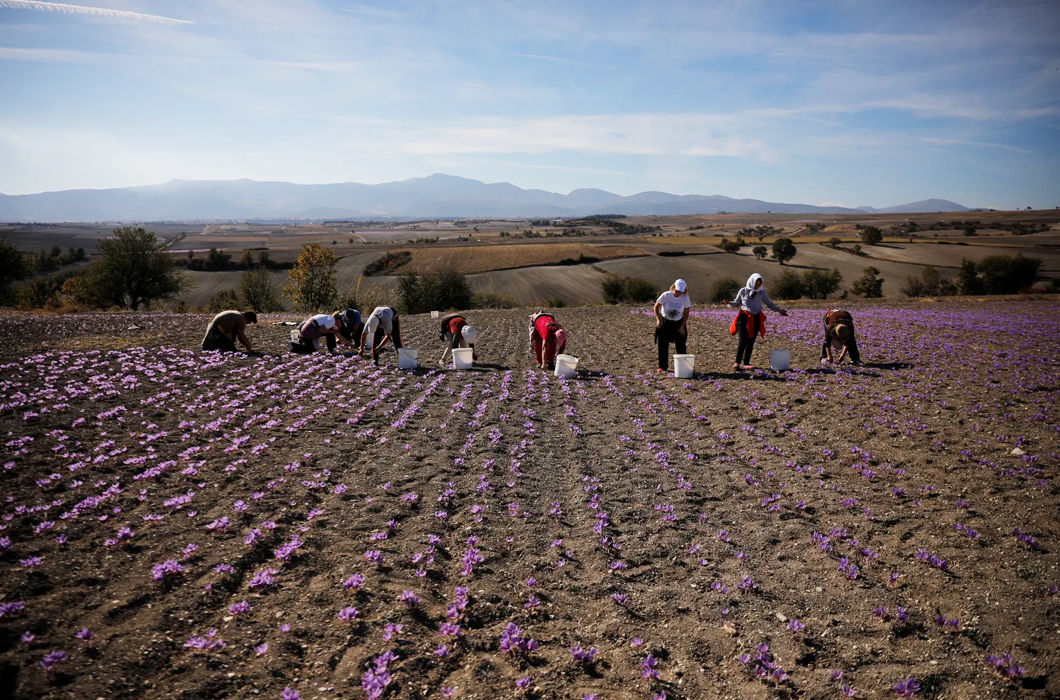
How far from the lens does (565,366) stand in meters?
16.9

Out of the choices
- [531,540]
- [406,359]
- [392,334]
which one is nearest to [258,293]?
[392,334]

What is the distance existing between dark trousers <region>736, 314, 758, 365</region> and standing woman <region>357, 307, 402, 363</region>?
11779mm

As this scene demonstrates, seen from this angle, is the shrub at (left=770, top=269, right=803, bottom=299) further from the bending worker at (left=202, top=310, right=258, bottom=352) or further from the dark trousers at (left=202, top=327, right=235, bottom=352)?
the dark trousers at (left=202, top=327, right=235, bottom=352)

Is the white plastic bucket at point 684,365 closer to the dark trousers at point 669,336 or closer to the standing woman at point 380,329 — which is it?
the dark trousers at point 669,336

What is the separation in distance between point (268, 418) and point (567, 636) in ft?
31.8

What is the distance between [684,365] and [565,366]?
12.5 feet

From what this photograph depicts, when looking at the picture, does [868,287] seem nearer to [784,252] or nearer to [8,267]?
[784,252]

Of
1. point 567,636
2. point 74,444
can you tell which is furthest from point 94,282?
point 567,636

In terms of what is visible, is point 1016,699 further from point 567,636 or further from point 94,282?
point 94,282

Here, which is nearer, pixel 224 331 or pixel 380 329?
pixel 380 329

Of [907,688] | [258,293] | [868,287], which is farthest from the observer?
[868,287]

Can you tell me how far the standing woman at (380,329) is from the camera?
62.1ft

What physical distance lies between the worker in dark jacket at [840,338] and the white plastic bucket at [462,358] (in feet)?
39.4

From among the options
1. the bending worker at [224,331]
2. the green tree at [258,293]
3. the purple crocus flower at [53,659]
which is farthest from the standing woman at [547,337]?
the green tree at [258,293]
